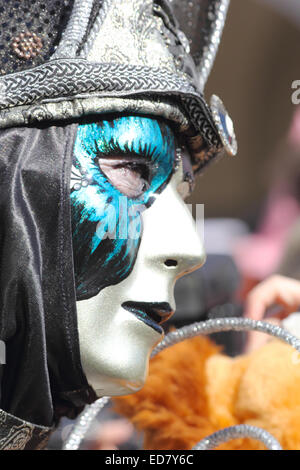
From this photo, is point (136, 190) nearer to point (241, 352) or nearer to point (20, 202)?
point (20, 202)

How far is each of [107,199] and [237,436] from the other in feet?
1.51

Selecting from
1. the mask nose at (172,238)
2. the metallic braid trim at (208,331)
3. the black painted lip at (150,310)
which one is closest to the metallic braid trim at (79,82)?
the mask nose at (172,238)

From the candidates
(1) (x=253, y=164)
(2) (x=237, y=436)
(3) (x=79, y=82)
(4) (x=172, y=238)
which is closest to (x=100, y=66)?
(3) (x=79, y=82)

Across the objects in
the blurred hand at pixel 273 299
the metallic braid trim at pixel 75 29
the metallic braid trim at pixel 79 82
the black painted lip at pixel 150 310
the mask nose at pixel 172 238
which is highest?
the metallic braid trim at pixel 75 29

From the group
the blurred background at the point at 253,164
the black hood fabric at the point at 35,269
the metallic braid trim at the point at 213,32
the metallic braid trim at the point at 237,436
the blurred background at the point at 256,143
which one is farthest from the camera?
the blurred background at the point at 256,143

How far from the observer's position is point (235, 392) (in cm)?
126

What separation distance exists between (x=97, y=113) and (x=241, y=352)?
0.62 m

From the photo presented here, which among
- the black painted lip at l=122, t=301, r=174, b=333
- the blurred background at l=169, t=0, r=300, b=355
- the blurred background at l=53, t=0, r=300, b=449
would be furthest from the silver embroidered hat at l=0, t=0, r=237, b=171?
the blurred background at l=169, t=0, r=300, b=355

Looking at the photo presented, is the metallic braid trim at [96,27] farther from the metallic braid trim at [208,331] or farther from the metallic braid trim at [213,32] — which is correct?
the metallic braid trim at [208,331]

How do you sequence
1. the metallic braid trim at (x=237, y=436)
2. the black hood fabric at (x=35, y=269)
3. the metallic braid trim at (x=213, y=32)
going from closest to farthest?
1. the black hood fabric at (x=35, y=269)
2. the metallic braid trim at (x=237, y=436)
3. the metallic braid trim at (x=213, y=32)

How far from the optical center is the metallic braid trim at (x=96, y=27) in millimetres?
1033

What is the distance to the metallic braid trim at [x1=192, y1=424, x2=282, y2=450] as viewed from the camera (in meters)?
1.14

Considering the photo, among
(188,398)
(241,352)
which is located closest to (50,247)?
(188,398)

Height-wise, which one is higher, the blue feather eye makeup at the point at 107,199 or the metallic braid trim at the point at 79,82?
the metallic braid trim at the point at 79,82
